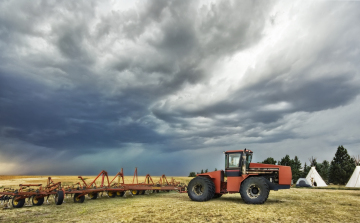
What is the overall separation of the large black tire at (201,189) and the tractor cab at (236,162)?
4.85ft

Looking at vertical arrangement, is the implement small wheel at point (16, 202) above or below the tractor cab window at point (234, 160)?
below

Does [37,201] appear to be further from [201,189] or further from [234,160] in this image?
[234,160]

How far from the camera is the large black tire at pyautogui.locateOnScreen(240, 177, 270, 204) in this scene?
1355 centimetres

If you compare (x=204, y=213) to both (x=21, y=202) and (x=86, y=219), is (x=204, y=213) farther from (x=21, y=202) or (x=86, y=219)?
(x=21, y=202)

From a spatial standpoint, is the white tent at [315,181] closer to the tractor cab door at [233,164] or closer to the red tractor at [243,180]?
the red tractor at [243,180]

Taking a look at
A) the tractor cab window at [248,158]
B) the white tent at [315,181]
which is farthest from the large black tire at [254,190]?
the white tent at [315,181]

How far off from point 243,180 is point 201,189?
10.2 feet

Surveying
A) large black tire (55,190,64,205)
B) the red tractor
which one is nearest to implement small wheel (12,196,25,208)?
large black tire (55,190,64,205)

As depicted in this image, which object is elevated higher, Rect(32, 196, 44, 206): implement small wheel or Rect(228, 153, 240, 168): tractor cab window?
Rect(228, 153, 240, 168): tractor cab window

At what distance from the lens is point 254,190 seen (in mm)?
14219

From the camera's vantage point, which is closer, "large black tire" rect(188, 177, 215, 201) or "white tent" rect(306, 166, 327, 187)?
"large black tire" rect(188, 177, 215, 201)

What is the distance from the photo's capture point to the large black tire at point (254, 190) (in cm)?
1355

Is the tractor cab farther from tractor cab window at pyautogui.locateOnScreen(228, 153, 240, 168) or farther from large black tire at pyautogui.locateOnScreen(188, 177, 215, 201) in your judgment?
large black tire at pyautogui.locateOnScreen(188, 177, 215, 201)

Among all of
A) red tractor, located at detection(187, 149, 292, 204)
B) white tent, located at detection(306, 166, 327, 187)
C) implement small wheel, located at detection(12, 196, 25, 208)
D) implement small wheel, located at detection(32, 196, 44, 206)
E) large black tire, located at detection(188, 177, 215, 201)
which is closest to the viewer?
red tractor, located at detection(187, 149, 292, 204)
